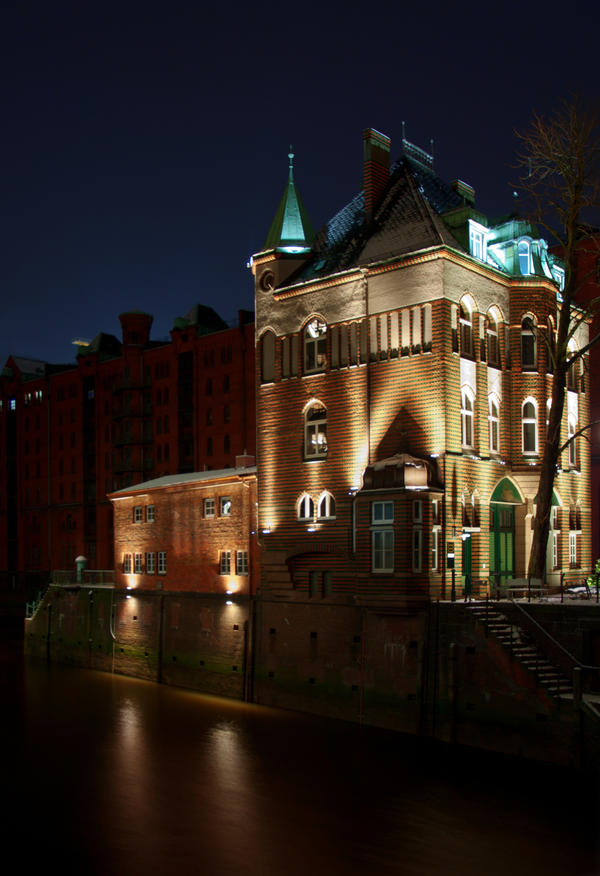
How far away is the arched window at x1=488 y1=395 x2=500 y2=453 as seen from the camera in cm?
3506

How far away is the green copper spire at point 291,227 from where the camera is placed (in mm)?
39094

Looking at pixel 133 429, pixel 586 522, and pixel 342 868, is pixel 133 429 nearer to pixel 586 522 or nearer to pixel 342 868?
pixel 586 522

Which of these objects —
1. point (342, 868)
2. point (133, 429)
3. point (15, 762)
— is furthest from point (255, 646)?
point (133, 429)

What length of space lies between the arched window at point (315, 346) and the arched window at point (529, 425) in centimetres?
851

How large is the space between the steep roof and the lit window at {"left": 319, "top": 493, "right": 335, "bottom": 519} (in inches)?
370

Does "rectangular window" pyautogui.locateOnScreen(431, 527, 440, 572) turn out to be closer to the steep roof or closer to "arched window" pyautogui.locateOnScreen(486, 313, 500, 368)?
"arched window" pyautogui.locateOnScreen(486, 313, 500, 368)

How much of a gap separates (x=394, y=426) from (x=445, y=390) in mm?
2553

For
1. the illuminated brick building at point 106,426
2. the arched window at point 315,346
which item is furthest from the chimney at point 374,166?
the illuminated brick building at point 106,426

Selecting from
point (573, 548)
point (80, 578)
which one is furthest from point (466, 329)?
point (80, 578)

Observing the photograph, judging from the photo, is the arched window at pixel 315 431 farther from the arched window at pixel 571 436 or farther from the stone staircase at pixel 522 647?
the arched window at pixel 571 436

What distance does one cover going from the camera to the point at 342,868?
66.6ft

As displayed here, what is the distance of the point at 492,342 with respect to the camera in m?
35.5

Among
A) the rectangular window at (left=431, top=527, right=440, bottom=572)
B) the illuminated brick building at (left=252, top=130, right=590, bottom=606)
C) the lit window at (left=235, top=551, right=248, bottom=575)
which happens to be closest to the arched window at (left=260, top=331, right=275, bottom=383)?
the illuminated brick building at (left=252, top=130, right=590, bottom=606)

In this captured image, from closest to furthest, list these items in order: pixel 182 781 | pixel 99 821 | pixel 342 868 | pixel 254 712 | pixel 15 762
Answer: pixel 342 868 < pixel 99 821 < pixel 182 781 < pixel 15 762 < pixel 254 712
